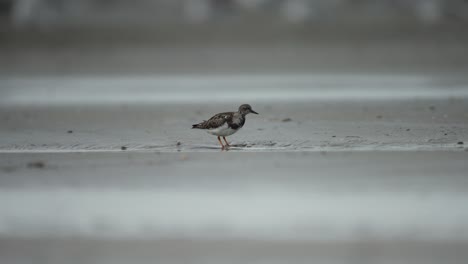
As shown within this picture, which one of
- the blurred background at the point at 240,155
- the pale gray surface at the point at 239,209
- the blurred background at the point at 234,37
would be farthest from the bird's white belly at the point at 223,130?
the blurred background at the point at 234,37

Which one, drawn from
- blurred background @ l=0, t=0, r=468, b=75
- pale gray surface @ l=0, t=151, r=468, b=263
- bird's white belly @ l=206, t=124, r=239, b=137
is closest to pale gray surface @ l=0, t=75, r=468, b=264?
pale gray surface @ l=0, t=151, r=468, b=263

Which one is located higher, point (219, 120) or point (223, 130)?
point (219, 120)

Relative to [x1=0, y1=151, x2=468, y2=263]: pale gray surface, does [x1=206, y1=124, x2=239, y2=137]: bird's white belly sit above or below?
above

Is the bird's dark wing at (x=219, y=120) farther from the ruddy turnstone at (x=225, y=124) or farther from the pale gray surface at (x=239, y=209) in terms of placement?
the pale gray surface at (x=239, y=209)

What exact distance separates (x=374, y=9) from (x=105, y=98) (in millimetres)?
23508

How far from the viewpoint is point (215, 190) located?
7.38m

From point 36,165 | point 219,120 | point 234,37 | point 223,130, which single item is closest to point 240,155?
point 223,130

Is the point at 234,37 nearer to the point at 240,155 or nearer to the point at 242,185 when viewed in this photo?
the point at 240,155

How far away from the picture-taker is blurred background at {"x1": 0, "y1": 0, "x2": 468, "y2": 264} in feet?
19.7

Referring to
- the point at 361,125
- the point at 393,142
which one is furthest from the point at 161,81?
the point at 393,142

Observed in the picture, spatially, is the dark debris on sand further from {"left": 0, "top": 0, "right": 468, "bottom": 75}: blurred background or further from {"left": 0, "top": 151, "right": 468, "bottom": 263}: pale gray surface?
{"left": 0, "top": 0, "right": 468, "bottom": 75}: blurred background

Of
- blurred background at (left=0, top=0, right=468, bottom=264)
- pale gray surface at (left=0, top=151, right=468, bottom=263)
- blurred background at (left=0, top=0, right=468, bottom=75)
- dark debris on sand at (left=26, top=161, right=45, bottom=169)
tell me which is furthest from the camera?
blurred background at (left=0, top=0, right=468, bottom=75)

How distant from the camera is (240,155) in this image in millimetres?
9023

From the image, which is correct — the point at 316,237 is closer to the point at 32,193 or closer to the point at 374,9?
the point at 32,193
